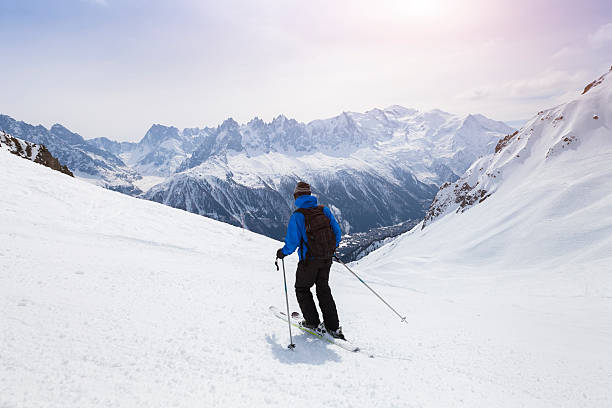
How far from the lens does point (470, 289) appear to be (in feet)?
84.8

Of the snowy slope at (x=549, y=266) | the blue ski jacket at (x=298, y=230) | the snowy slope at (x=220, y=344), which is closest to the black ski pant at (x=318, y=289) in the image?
the blue ski jacket at (x=298, y=230)

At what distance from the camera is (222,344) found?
5094mm

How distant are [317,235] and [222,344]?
8.04 ft

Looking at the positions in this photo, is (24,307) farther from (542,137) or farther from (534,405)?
(542,137)

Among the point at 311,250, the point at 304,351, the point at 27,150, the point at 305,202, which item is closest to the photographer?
the point at 304,351

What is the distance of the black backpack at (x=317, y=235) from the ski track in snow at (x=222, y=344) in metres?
1.67

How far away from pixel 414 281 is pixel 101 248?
106 feet

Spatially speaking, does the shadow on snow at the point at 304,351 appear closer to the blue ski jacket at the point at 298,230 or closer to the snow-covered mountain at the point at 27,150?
the blue ski jacket at the point at 298,230

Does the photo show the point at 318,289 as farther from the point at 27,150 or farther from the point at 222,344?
the point at 27,150

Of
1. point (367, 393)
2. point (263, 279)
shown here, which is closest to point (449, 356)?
point (367, 393)

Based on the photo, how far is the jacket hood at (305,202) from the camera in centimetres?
604

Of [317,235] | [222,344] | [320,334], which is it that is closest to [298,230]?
[317,235]

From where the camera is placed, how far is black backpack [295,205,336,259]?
5.90 metres

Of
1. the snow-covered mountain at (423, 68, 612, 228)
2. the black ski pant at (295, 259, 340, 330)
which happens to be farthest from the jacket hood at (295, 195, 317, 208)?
the snow-covered mountain at (423, 68, 612, 228)
